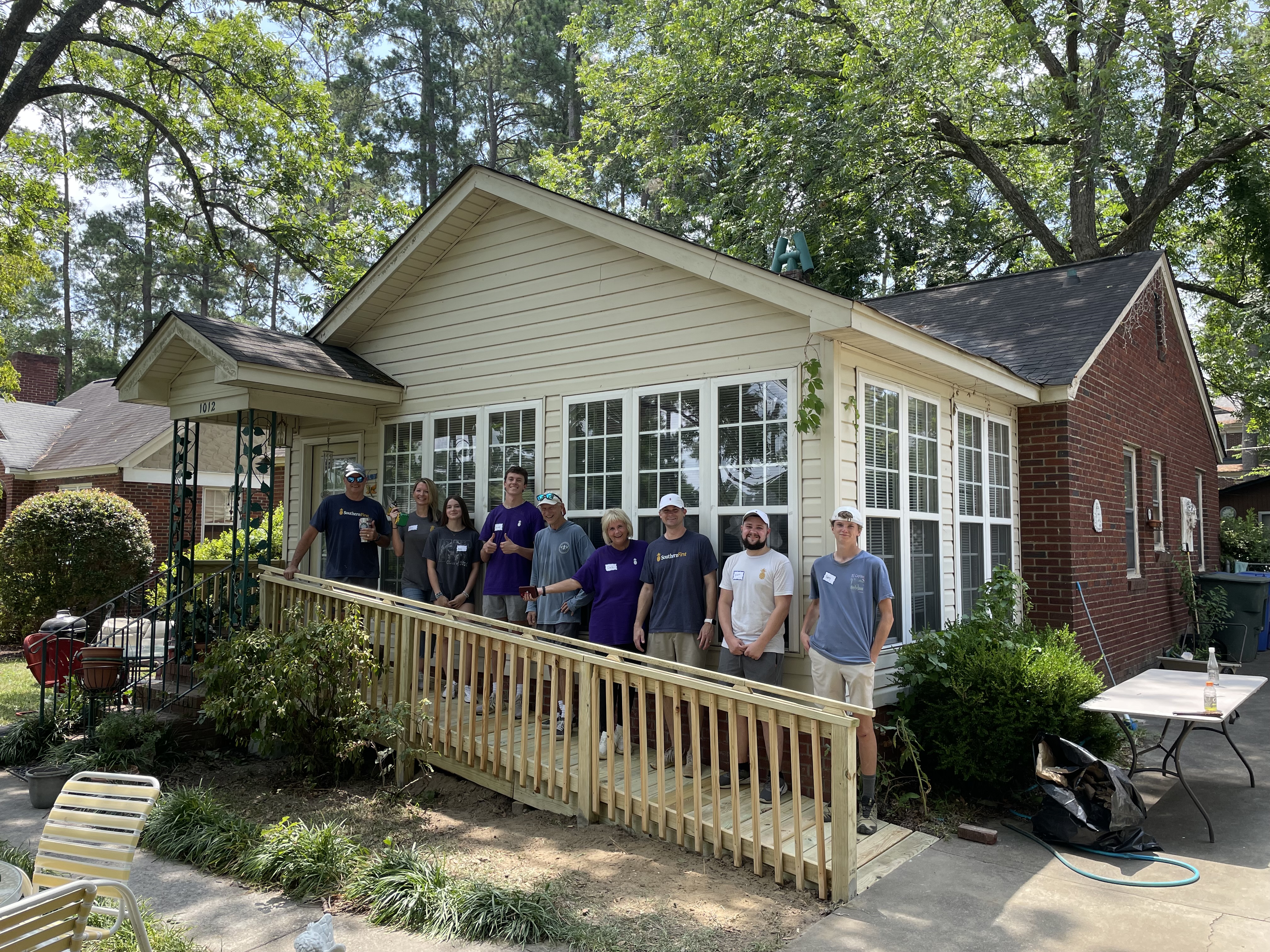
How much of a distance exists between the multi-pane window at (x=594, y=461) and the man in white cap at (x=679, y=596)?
0.94 metres

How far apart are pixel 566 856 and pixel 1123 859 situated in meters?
3.14

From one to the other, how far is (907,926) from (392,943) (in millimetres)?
2309

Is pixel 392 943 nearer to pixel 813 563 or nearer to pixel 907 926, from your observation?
pixel 907 926

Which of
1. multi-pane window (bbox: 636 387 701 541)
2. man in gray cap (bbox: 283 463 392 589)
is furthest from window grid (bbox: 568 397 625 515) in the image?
man in gray cap (bbox: 283 463 392 589)

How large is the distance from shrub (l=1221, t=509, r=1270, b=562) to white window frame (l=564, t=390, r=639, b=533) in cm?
1334

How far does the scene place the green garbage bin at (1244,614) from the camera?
11398 millimetres

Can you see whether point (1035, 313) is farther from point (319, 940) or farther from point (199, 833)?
point (319, 940)

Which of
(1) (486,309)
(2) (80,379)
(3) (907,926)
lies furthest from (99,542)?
(2) (80,379)

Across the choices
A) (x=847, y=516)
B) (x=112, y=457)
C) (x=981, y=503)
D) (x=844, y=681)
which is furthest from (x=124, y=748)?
(x=112, y=457)

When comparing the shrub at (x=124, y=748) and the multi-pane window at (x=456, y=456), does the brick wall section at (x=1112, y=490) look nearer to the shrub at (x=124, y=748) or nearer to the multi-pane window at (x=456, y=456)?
the multi-pane window at (x=456, y=456)

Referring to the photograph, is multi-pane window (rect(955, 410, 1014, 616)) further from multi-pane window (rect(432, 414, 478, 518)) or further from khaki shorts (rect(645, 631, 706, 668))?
multi-pane window (rect(432, 414, 478, 518))

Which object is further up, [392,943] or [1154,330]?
[1154,330]

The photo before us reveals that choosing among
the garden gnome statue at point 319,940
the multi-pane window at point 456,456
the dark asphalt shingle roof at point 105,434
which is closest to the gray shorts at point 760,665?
the garden gnome statue at point 319,940

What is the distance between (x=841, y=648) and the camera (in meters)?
5.23
